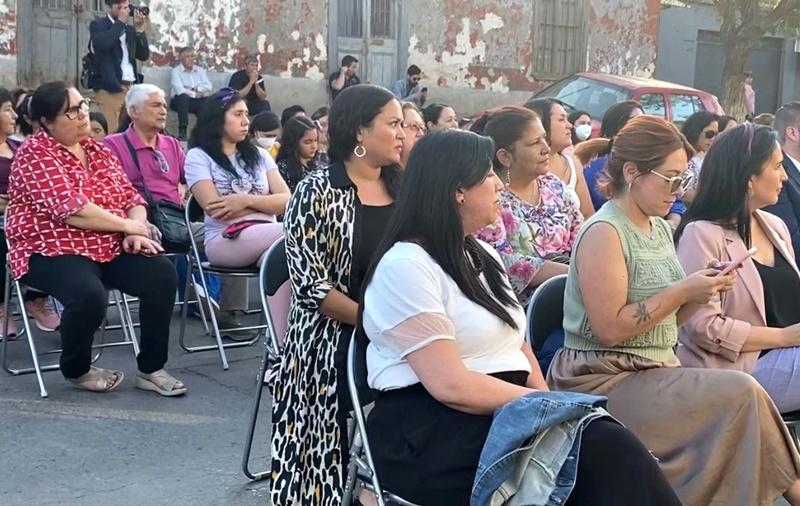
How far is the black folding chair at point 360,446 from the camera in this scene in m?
2.88

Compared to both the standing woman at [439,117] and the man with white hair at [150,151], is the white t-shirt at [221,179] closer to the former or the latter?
the man with white hair at [150,151]

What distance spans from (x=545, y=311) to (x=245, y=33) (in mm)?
12377

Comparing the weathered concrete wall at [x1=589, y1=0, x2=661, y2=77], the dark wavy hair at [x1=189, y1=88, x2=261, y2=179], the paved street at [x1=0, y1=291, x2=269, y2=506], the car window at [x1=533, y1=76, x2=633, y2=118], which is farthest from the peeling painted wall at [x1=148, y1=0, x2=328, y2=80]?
the paved street at [x1=0, y1=291, x2=269, y2=506]

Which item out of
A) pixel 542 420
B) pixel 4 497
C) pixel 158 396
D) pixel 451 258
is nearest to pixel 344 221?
pixel 451 258

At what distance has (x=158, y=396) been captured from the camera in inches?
216

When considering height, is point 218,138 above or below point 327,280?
above

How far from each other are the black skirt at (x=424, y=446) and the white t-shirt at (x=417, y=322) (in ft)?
0.22

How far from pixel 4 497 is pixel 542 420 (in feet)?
8.07

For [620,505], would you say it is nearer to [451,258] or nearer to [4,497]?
[451,258]

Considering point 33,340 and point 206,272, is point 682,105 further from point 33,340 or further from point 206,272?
point 33,340

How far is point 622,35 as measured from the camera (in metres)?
21.4

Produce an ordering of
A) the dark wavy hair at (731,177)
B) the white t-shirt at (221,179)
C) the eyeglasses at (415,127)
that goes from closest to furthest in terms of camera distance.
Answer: the dark wavy hair at (731,177), the eyeglasses at (415,127), the white t-shirt at (221,179)

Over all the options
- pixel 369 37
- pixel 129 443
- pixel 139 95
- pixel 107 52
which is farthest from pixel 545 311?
pixel 369 37

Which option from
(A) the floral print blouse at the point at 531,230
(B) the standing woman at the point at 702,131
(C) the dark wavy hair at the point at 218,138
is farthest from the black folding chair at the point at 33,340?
(B) the standing woman at the point at 702,131
